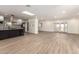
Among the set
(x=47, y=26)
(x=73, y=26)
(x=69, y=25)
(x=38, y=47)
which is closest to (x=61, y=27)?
(x=69, y=25)

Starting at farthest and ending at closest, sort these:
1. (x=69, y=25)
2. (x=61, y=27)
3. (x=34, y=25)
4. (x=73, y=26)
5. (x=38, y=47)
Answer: (x=61, y=27) → (x=69, y=25) → (x=73, y=26) → (x=34, y=25) → (x=38, y=47)

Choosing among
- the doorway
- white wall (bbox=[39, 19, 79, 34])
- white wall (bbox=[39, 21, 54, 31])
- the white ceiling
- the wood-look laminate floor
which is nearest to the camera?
the wood-look laminate floor

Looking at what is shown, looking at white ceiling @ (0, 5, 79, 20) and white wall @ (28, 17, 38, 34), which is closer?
white ceiling @ (0, 5, 79, 20)

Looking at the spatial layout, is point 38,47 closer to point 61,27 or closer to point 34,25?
point 34,25

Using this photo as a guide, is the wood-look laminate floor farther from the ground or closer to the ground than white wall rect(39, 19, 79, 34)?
closer to the ground

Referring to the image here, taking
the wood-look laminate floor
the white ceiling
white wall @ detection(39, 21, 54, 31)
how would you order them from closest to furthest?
the wood-look laminate floor < the white ceiling < white wall @ detection(39, 21, 54, 31)

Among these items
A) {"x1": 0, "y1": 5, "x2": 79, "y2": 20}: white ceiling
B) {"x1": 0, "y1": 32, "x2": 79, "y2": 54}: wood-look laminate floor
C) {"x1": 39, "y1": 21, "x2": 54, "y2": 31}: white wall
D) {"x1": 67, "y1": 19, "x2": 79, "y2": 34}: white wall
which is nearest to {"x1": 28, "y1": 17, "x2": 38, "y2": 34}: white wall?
{"x1": 0, "y1": 5, "x2": 79, "y2": 20}: white ceiling

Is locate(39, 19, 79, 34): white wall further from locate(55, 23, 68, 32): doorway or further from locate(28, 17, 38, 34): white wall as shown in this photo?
locate(28, 17, 38, 34): white wall

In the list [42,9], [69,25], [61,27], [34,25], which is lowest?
[61,27]

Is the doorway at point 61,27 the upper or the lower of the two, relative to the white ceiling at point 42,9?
lower

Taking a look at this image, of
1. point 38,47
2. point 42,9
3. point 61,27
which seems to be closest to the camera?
point 38,47

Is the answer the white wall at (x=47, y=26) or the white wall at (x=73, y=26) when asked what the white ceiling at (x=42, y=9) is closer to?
the white wall at (x=73, y=26)

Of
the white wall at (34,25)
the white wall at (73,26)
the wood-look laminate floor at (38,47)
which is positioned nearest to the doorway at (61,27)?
the white wall at (73,26)

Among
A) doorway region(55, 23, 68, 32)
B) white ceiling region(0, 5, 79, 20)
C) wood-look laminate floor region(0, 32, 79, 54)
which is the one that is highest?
white ceiling region(0, 5, 79, 20)
